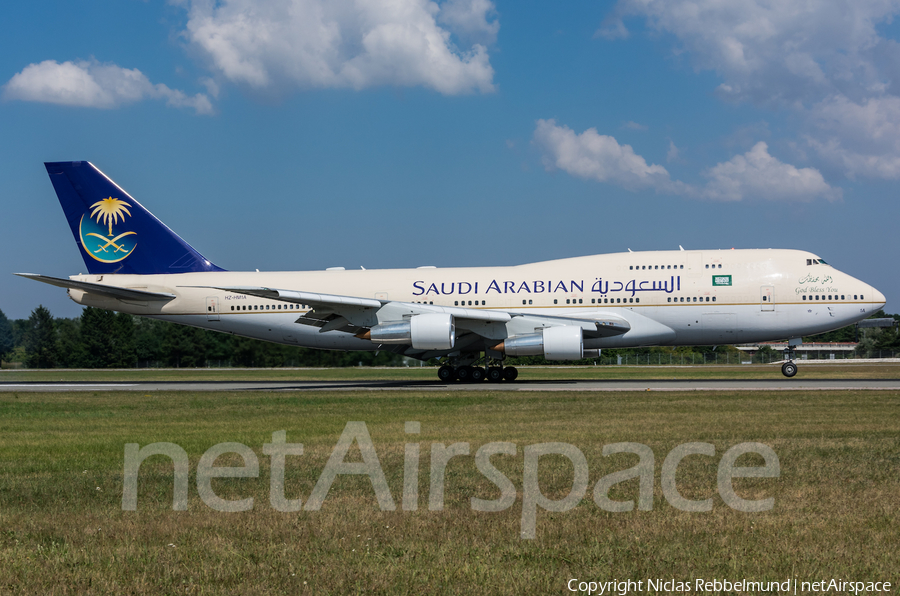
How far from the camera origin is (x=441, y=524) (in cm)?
Result: 704

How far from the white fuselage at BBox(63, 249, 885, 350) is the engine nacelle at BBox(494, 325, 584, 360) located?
1005 mm

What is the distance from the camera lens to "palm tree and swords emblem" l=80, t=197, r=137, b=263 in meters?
33.8

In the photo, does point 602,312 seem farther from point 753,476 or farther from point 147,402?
point 753,476

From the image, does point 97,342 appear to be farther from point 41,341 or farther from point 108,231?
point 108,231

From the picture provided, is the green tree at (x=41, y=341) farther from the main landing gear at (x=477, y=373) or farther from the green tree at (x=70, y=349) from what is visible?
the main landing gear at (x=477, y=373)

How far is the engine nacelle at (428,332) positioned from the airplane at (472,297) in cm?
4

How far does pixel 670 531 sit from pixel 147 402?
19.2m

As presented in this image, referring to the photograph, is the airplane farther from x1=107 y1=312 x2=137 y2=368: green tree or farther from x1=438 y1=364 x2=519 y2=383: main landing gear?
x1=107 y1=312 x2=137 y2=368: green tree

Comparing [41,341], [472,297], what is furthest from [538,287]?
[41,341]

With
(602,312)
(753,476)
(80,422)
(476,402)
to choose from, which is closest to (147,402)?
(80,422)

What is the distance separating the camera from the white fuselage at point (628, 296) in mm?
29469

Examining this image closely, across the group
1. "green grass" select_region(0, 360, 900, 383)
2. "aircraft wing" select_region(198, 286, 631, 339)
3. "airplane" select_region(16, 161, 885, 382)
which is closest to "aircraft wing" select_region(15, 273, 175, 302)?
"airplane" select_region(16, 161, 885, 382)

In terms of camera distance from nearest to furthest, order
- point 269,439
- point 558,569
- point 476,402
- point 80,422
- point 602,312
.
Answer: point 558,569 → point 269,439 → point 80,422 → point 476,402 → point 602,312

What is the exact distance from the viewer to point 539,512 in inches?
292
